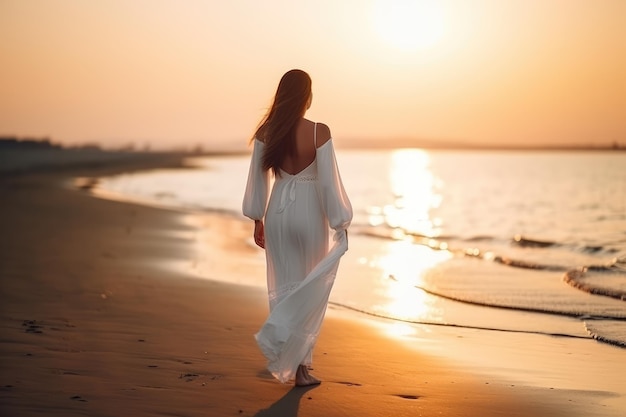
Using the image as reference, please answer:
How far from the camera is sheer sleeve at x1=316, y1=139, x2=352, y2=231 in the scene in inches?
227

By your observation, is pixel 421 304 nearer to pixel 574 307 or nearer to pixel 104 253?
pixel 574 307

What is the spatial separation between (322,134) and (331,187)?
0.37m

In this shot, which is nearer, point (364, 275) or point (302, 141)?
point (302, 141)

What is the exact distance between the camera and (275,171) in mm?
5977

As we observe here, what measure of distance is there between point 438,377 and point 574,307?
15.1 ft

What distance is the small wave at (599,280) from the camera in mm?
11630

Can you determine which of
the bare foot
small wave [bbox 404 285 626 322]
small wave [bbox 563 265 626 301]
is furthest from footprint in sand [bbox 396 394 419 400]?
small wave [bbox 563 265 626 301]

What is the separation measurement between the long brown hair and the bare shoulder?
156mm

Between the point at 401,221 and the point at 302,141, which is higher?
the point at 302,141

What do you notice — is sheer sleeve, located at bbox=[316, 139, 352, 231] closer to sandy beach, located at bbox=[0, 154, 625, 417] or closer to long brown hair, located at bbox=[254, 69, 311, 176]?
long brown hair, located at bbox=[254, 69, 311, 176]

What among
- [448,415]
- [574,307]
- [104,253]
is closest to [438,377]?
[448,415]

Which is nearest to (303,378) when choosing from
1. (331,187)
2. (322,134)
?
(331,187)

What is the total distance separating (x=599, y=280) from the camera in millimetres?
→ 13141

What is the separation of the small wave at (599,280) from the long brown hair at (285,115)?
691cm
